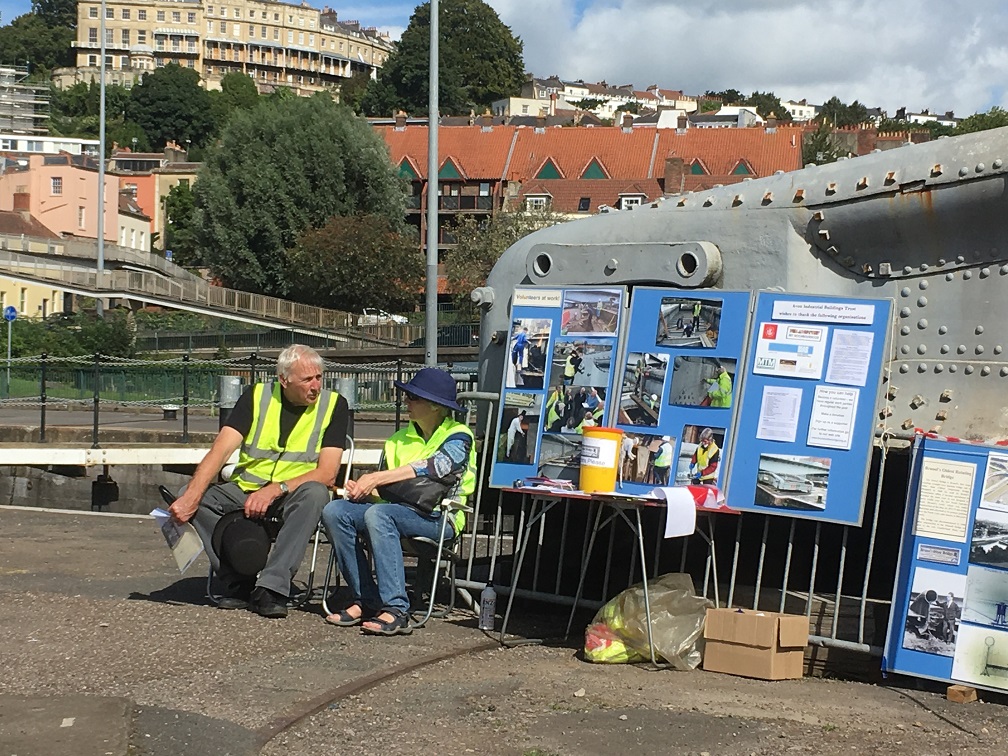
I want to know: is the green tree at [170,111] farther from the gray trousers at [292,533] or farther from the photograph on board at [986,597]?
the photograph on board at [986,597]

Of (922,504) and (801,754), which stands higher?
(922,504)

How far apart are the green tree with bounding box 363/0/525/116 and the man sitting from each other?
122019 mm

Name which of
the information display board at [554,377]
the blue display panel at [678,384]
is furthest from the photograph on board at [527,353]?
the blue display panel at [678,384]

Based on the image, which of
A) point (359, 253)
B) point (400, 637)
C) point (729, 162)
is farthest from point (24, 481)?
point (729, 162)

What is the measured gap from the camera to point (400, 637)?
24.4 ft

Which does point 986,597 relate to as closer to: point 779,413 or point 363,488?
point 779,413

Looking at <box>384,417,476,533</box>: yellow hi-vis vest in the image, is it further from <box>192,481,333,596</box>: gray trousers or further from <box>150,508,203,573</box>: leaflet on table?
<box>150,508,203,573</box>: leaflet on table

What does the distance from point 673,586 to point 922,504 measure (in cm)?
131

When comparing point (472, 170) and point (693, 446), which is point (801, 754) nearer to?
point (693, 446)

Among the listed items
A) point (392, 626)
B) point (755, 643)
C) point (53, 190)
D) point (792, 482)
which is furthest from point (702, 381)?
point (53, 190)

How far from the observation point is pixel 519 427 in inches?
301

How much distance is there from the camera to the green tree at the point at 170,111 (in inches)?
5285

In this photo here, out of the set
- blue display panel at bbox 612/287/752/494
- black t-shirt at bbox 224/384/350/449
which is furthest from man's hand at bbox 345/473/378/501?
blue display panel at bbox 612/287/752/494

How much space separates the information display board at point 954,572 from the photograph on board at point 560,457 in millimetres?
1736
